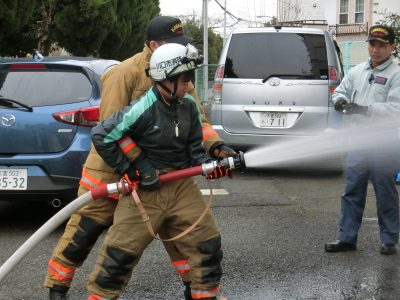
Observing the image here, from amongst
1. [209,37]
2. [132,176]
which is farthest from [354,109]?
[209,37]

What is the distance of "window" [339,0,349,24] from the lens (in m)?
43.1

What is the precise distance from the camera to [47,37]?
55.3ft

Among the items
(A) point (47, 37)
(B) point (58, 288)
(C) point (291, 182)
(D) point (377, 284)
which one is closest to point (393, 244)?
(D) point (377, 284)

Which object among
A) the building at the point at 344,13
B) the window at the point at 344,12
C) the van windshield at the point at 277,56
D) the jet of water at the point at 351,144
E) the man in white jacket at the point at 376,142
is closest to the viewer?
the jet of water at the point at 351,144

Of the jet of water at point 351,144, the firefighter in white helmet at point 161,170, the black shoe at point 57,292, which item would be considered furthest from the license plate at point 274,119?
the black shoe at point 57,292

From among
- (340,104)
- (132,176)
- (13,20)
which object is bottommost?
(132,176)

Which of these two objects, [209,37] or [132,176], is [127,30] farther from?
[209,37]

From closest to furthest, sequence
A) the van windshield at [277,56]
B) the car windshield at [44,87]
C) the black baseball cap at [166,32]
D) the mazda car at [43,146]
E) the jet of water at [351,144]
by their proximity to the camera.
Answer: the black baseball cap at [166,32] < the jet of water at [351,144] < the mazda car at [43,146] < the car windshield at [44,87] < the van windshield at [277,56]

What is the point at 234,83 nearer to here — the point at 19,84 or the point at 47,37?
the point at 19,84

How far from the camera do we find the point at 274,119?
8.50 meters

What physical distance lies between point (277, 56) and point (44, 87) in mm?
4070

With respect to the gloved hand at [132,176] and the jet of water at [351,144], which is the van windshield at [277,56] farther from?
the gloved hand at [132,176]

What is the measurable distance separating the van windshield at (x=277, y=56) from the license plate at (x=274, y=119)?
0.52 metres

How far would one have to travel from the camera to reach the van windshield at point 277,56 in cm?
860
